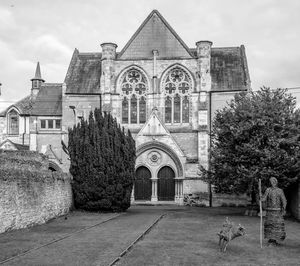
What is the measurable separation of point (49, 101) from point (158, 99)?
1068 cm

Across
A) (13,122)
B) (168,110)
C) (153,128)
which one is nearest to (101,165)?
(153,128)

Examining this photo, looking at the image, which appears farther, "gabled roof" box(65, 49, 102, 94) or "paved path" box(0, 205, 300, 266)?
"gabled roof" box(65, 49, 102, 94)

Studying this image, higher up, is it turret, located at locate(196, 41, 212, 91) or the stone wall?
turret, located at locate(196, 41, 212, 91)

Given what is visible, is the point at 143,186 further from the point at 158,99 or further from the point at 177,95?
the point at 177,95

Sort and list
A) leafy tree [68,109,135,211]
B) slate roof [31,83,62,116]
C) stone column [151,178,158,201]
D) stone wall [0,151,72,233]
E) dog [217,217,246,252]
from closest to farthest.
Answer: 1. dog [217,217,246,252]
2. stone wall [0,151,72,233]
3. leafy tree [68,109,135,211]
4. stone column [151,178,158,201]
5. slate roof [31,83,62,116]

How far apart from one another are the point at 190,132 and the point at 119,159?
39.8 ft

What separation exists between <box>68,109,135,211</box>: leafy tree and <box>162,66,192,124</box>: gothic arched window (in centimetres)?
1095

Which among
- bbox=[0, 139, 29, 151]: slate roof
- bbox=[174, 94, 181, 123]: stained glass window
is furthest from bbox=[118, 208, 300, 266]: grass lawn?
bbox=[0, 139, 29, 151]: slate roof

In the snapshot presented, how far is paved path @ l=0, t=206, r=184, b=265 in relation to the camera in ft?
43.5

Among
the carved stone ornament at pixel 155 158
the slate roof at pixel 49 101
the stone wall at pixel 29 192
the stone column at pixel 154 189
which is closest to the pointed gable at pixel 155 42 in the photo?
the slate roof at pixel 49 101

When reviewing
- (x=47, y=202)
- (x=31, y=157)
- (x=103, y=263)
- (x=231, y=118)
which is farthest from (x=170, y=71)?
(x=103, y=263)

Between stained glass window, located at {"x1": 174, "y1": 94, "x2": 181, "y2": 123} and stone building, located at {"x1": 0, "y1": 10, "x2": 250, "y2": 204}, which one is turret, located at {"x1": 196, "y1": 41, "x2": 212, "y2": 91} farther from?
stained glass window, located at {"x1": 174, "y1": 94, "x2": 181, "y2": 123}

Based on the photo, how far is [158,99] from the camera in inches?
1725

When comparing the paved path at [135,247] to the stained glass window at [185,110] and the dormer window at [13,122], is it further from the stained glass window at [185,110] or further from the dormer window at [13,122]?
the dormer window at [13,122]
